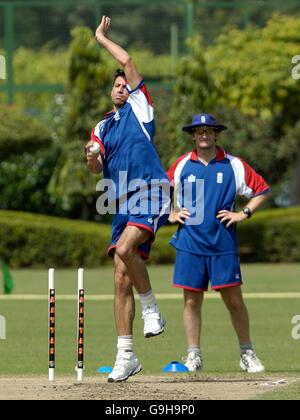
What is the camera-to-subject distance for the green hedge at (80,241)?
22.6m

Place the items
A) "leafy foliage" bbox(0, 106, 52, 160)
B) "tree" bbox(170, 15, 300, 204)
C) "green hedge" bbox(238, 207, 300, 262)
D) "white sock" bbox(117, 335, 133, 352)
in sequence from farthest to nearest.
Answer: "tree" bbox(170, 15, 300, 204)
"green hedge" bbox(238, 207, 300, 262)
"leafy foliage" bbox(0, 106, 52, 160)
"white sock" bbox(117, 335, 133, 352)

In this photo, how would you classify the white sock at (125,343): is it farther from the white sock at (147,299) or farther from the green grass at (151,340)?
the green grass at (151,340)

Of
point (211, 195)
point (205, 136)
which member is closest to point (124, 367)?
point (211, 195)

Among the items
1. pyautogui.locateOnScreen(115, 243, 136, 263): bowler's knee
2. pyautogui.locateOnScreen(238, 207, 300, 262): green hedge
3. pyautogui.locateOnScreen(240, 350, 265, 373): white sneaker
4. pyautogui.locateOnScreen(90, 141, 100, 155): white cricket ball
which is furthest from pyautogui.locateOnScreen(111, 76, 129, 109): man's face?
pyautogui.locateOnScreen(238, 207, 300, 262): green hedge

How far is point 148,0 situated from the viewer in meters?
30.0

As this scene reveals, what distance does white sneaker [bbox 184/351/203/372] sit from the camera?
9.03 metres

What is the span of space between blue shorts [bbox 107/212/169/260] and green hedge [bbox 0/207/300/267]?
568 inches

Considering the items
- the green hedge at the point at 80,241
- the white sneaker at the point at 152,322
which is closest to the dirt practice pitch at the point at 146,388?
the white sneaker at the point at 152,322

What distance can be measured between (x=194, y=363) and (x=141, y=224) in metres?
1.85

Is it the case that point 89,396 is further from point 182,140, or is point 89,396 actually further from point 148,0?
point 148,0

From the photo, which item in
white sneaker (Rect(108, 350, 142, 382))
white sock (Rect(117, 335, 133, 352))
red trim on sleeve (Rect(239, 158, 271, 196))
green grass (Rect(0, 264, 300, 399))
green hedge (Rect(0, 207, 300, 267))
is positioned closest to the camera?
white sneaker (Rect(108, 350, 142, 382))

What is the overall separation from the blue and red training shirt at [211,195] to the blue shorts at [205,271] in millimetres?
58

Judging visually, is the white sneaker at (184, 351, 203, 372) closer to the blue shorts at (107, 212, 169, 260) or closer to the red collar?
the blue shorts at (107, 212, 169, 260)

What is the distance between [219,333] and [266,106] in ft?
45.3
